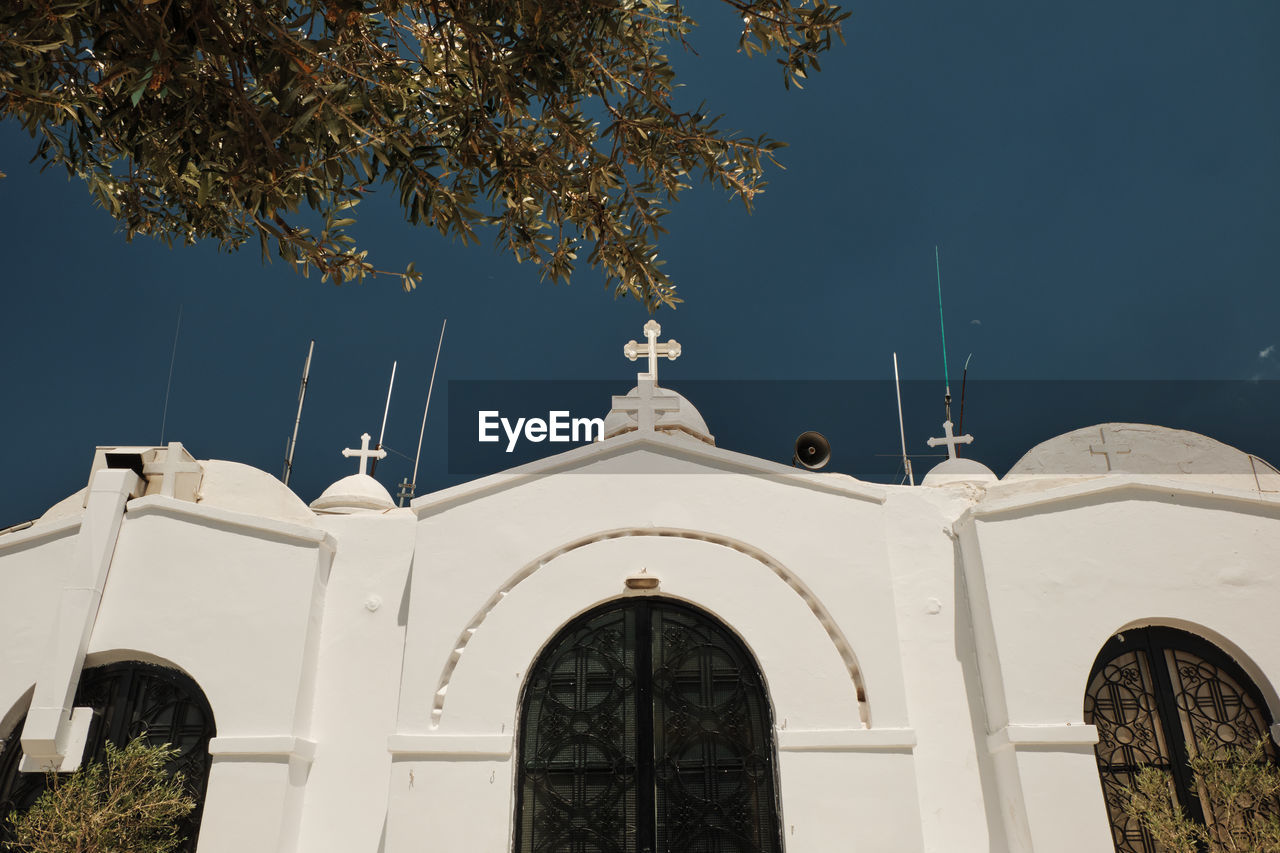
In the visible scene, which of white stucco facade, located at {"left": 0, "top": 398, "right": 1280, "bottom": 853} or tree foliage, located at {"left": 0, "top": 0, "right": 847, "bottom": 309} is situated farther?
white stucco facade, located at {"left": 0, "top": 398, "right": 1280, "bottom": 853}

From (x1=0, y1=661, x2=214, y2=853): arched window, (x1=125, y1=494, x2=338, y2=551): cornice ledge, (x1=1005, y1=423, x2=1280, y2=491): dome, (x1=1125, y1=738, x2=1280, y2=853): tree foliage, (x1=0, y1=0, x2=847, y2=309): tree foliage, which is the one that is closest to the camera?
(x1=0, y1=0, x2=847, y2=309): tree foliage

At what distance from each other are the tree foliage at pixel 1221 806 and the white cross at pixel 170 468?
824 cm

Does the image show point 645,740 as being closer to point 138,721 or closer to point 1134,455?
point 138,721

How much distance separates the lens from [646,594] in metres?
7.55

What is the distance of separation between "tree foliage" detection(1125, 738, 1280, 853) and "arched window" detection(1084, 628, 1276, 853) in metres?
0.09

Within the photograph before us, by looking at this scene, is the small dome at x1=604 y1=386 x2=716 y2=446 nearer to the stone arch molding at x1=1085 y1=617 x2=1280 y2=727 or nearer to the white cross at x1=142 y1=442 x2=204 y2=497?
the white cross at x1=142 y1=442 x2=204 y2=497

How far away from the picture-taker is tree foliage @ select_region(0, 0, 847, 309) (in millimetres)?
4016

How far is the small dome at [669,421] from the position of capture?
31.9 ft

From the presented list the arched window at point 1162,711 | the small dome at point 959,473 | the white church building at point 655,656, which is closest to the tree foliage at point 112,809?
the white church building at point 655,656

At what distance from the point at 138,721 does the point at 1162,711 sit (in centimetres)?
792

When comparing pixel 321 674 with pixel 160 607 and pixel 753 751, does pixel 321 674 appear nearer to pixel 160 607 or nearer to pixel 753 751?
pixel 160 607

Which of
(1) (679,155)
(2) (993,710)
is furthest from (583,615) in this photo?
(1) (679,155)

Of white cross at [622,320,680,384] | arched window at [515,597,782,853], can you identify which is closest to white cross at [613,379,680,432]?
white cross at [622,320,680,384]

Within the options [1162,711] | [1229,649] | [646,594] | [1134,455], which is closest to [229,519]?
[646,594]
